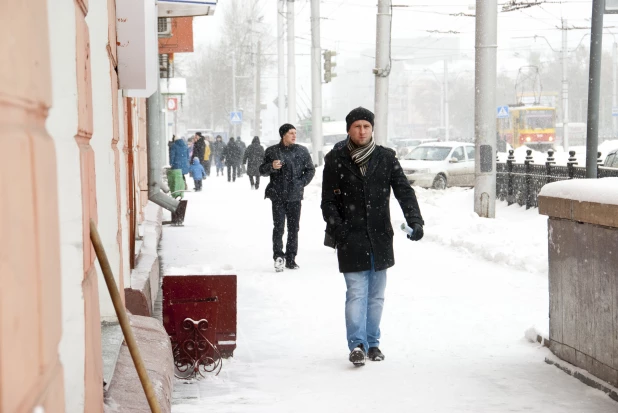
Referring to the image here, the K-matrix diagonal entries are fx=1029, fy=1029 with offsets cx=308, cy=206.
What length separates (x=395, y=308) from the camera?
28.3 feet

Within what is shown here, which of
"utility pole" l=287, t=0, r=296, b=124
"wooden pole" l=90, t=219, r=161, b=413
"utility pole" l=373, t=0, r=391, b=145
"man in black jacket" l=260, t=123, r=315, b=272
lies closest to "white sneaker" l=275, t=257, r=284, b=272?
"man in black jacket" l=260, t=123, r=315, b=272

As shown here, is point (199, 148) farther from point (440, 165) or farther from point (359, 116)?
point (359, 116)

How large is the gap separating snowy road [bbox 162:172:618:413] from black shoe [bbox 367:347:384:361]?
2.6 inches

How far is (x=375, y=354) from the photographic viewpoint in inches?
257

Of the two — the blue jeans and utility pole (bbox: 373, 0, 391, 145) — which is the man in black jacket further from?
utility pole (bbox: 373, 0, 391, 145)

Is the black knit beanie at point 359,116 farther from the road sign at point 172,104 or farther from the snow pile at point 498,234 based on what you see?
the road sign at point 172,104

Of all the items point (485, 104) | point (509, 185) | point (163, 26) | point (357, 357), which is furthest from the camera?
point (509, 185)

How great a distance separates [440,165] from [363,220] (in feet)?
76.2

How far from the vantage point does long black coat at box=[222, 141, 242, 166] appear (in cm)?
3538

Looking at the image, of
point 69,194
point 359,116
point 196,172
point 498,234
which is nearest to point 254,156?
point 196,172

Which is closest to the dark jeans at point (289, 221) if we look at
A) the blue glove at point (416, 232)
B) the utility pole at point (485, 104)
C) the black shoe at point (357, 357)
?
the blue glove at point (416, 232)

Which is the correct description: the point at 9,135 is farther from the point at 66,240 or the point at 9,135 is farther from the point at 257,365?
the point at 257,365

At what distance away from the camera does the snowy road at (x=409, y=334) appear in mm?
5488

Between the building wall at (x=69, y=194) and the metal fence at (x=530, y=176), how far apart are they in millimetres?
13716
